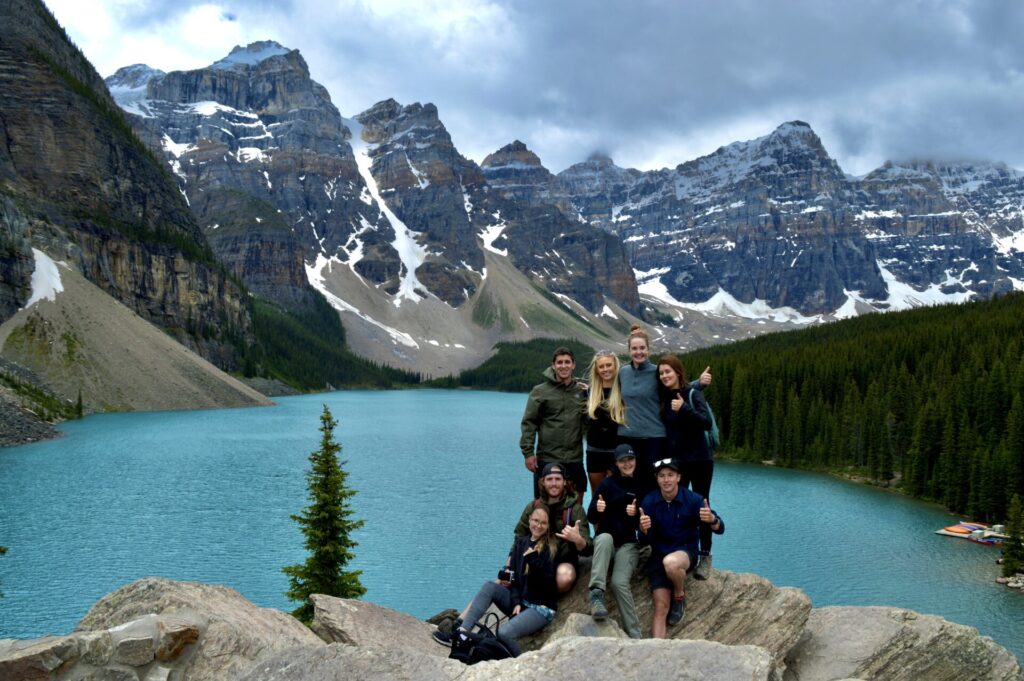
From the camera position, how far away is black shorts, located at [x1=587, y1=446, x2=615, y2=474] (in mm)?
11070

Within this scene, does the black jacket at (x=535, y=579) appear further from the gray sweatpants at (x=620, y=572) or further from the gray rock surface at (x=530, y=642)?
the gray sweatpants at (x=620, y=572)

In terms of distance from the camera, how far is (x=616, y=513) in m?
10.4

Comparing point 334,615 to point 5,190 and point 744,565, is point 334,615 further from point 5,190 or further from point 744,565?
point 5,190

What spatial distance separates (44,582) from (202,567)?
514 cm

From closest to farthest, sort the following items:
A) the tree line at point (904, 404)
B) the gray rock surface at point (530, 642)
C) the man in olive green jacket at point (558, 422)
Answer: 1. the gray rock surface at point (530, 642)
2. the man in olive green jacket at point (558, 422)
3. the tree line at point (904, 404)

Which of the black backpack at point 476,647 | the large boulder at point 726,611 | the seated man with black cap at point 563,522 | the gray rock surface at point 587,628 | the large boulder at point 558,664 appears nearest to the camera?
the large boulder at point 558,664

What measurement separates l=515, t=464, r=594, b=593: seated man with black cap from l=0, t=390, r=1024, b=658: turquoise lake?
15376 mm

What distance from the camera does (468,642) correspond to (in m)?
9.05

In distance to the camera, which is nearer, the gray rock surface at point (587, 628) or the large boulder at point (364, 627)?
the gray rock surface at point (587, 628)

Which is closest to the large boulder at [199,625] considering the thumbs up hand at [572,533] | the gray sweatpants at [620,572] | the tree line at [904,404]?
the thumbs up hand at [572,533]

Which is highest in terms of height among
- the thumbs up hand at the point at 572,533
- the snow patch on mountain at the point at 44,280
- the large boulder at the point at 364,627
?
the snow patch on mountain at the point at 44,280

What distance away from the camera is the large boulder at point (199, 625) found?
8195 millimetres

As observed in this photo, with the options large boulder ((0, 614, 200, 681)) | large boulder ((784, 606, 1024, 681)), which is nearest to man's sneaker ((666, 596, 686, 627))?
large boulder ((784, 606, 1024, 681))

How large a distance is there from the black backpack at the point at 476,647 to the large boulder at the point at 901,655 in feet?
12.9
